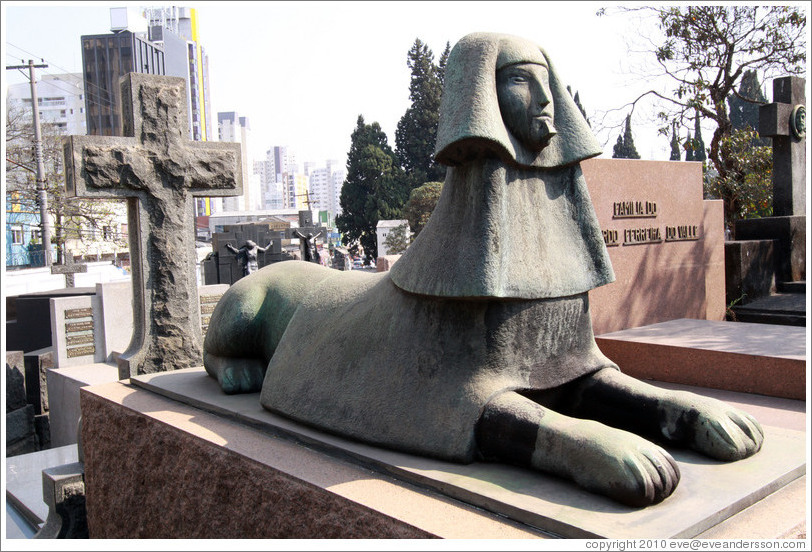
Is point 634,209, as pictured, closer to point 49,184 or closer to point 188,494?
point 188,494

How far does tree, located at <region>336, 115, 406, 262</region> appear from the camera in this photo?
116ft

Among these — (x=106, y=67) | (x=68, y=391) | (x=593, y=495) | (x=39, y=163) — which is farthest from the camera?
(x=106, y=67)

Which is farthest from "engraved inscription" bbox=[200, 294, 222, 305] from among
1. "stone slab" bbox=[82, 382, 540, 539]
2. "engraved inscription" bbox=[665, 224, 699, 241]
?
"engraved inscription" bbox=[665, 224, 699, 241]

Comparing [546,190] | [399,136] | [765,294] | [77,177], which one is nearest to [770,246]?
[765,294]

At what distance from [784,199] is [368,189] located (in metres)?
27.6

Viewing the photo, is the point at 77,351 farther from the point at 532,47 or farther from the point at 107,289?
the point at 532,47

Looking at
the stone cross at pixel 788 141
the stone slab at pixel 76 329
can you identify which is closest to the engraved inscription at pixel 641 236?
the stone cross at pixel 788 141

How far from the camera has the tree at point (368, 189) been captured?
35250 millimetres

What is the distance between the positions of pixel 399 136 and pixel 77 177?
3257 centimetres

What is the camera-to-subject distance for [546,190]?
103 inches

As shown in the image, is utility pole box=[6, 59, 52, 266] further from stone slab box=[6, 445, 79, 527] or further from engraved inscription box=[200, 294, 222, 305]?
stone slab box=[6, 445, 79, 527]

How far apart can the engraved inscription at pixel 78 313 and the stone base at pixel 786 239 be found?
8465 millimetres

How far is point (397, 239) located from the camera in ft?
103

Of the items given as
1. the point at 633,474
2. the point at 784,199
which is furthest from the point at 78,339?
the point at 784,199
